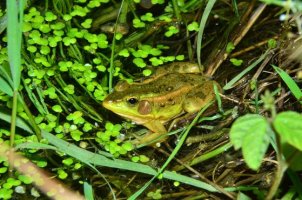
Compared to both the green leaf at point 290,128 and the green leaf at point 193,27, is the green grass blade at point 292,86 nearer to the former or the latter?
the green leaf at point 193,27

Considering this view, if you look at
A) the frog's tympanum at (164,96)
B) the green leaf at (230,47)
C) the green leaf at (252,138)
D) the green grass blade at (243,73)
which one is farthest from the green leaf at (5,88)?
the green leaf at (230,47)

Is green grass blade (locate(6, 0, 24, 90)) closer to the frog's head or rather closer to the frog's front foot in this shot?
the frog's head

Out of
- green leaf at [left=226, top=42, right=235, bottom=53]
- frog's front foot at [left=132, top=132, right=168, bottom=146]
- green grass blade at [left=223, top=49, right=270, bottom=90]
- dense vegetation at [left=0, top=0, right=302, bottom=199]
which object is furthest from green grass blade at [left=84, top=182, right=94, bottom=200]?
green leaf at [left=226, top=42, right=235, bottom=53]

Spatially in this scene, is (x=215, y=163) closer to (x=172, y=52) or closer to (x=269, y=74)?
(x=269, y=74)

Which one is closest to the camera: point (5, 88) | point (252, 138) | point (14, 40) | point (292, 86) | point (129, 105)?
point (252, 138)

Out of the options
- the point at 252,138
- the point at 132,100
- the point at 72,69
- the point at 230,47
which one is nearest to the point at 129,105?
the point at 132,100

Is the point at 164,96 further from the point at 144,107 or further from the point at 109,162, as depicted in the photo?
the point at 109,162
